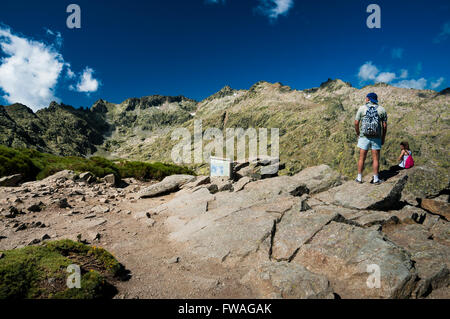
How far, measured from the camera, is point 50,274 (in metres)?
4.88

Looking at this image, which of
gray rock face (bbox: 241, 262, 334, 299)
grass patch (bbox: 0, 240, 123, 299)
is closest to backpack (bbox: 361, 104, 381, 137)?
gray rock face (bbox: 241, 262, 334, 299)

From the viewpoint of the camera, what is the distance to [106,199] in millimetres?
Result: 13344

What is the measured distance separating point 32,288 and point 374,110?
1148 cm

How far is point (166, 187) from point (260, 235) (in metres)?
10.3

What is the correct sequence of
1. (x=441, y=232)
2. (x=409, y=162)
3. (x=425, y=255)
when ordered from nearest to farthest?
(x=425, y=255)
(x=441, y=232)
(x=409, y=162)

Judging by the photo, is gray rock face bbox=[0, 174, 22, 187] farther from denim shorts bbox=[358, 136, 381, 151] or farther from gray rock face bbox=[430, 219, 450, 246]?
gray rock face bbox=[430, 219, 450, 246]

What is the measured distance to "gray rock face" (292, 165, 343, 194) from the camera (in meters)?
12.8

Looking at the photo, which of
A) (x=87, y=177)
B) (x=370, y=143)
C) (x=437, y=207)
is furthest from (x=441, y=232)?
(x=87, y=177)

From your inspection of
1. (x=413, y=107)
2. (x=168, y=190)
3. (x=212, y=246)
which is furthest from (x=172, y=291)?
(x=413, y=107)

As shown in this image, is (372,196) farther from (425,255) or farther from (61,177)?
(61,177)

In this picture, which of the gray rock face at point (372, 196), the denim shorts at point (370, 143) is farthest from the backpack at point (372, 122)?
the gray rock face at point (372, 196)

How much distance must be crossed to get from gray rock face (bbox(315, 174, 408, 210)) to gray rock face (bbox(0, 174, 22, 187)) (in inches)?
735

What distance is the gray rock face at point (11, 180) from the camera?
45.0 ft
